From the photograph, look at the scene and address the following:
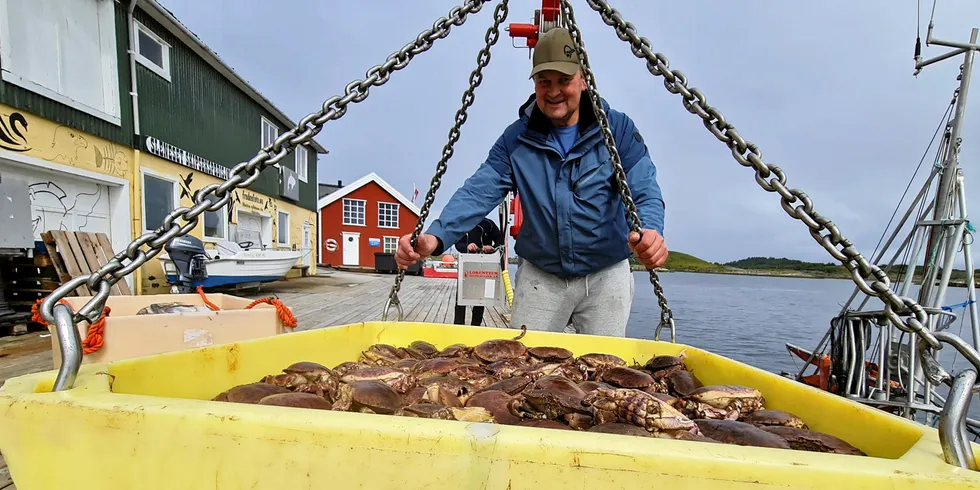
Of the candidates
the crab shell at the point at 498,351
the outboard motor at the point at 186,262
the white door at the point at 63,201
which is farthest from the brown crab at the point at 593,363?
the white door at the point at 63,201

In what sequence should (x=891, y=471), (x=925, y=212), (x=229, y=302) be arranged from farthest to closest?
1. (x=925, y=212)
2. (x=229, y=302)
3. (x=891, y=471)

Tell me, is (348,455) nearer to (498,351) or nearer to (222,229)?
(498,351)

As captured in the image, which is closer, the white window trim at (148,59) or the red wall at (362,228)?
the white window trim at (148,59)

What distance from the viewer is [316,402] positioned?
1077 mm

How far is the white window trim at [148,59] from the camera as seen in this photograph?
737cm

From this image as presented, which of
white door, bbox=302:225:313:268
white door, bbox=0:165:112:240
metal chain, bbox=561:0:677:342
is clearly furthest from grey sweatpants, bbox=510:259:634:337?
white door, bbox=302:225:313:268

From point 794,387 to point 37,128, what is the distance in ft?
26.7

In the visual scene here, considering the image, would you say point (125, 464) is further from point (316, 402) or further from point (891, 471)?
point (891, 471)

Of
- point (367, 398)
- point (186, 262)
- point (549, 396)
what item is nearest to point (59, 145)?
point (186, 262)

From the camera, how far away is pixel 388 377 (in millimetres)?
1324

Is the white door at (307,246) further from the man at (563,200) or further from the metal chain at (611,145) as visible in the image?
the metal chain at (611,145)

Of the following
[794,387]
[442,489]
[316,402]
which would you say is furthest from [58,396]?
[794,387]

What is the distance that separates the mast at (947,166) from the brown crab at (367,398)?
569 cm

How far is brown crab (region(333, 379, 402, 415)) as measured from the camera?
43.2 inches
